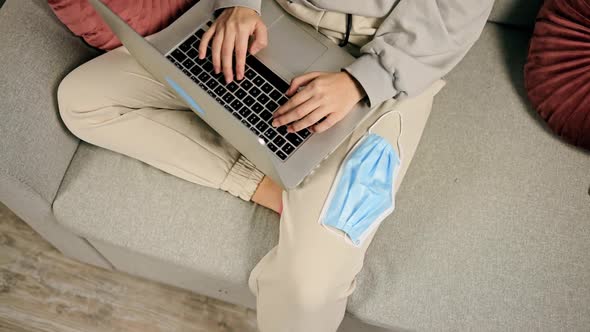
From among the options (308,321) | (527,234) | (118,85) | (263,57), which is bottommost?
(308,321)

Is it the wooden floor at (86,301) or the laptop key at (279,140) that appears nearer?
the laptop key at (279,140)

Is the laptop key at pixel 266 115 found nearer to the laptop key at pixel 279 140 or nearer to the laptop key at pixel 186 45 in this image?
the laptop key at pixel 279 140

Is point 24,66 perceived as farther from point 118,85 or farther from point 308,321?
point 308,321

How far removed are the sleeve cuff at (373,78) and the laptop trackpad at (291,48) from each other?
91 millimetres

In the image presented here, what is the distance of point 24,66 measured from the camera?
99 centimetres

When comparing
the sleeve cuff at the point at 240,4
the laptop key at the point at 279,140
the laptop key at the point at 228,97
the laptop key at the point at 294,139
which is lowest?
the laptop key at the point at 279,140

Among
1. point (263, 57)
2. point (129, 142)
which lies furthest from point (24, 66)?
point (263, 57)

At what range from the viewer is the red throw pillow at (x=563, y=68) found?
103cm

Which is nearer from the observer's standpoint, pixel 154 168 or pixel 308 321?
pixel 308 321

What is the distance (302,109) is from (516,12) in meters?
0.65

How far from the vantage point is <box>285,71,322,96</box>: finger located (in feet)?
3.00

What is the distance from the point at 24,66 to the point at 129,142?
25cm

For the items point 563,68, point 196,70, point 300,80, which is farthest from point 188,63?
point 563,68

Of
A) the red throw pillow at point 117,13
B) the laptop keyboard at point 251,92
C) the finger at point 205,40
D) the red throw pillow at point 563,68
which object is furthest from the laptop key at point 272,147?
the red throw pillow at point 563,68
